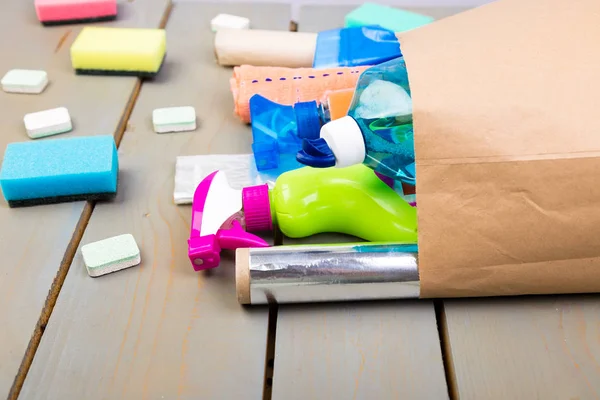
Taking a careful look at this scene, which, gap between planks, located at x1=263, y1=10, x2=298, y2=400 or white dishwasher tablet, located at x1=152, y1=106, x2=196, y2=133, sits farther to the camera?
white dishwasher tablet, located at x1=152, y1=106, x2=196, y2=133

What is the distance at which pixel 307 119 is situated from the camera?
0.79 metres

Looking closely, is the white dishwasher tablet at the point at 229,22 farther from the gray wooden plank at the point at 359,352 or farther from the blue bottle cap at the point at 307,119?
the gray wooden plank at the point at 359,352

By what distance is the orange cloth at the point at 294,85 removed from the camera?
88cm

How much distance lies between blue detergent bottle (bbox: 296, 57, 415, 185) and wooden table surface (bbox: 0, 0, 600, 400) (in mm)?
102

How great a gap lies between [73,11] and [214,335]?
0.81 m

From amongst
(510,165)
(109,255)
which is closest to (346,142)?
(510,165)

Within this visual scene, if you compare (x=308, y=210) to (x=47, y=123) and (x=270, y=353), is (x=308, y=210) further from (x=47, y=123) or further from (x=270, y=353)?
(x=47, y=123)

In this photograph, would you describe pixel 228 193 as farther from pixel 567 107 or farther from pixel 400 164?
pixel 567 107

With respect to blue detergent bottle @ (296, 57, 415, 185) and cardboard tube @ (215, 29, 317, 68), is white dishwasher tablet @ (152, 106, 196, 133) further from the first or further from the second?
blue detergent bottle @ (296, 57, 415, 185)

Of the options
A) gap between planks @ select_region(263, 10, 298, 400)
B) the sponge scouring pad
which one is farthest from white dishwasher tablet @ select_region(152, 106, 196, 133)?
gap between planks @ select_region(263, 10, 298, 400)

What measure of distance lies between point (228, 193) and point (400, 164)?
0.18 m

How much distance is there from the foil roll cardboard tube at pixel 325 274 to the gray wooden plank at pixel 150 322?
3 centimetres

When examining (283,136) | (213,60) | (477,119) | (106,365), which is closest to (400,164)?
(477,119)

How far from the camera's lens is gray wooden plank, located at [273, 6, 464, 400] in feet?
1.78
